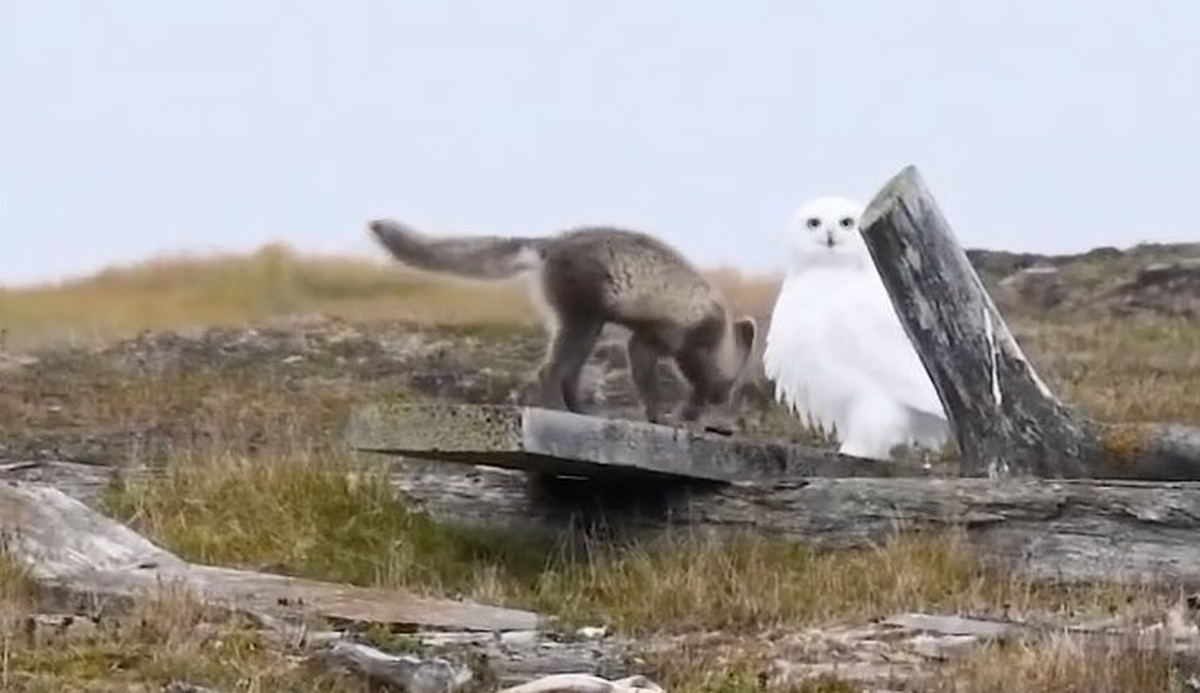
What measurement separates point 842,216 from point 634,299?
14.2 feet

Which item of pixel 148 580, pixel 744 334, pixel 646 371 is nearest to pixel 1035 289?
pixel 744 334

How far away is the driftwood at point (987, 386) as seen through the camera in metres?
9.42

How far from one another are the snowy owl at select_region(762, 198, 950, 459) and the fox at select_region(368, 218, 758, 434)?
364 cm

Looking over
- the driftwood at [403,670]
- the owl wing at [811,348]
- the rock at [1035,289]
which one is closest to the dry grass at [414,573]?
the driftwood at [403,670]

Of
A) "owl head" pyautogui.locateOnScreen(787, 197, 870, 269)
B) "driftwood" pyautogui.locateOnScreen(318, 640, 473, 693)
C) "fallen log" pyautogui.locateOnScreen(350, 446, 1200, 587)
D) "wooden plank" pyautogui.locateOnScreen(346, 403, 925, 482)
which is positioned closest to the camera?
"driftwood" pyautogui.locateOnScreen(318, 640, 473, 693)

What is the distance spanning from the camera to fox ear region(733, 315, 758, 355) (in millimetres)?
10852

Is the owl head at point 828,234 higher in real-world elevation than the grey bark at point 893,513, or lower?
higher

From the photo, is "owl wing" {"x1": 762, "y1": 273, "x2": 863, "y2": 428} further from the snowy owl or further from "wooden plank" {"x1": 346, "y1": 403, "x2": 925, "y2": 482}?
"wooden plank" {"x1": 346, "y1": 403, "x2": 925, "y2": 482}

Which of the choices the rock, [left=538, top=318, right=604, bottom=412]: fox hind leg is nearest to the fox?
[left=538, top=318, right=604, bottom=412]: fox hind leg

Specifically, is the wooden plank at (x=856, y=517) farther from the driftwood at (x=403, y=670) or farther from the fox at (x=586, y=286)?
the driftwood at (x=403, y=670)

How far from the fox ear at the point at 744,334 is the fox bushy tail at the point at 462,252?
5.18 feet

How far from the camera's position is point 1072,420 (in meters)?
9.53

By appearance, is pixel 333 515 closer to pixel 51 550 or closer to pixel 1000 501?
pixel 51 550

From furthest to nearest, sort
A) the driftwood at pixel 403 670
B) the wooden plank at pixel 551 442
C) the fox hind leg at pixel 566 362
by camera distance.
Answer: the fox hind leg at pixel 566 362 → the wooden plank at pixel 551 442 → the driftwood at pixel 403 670
